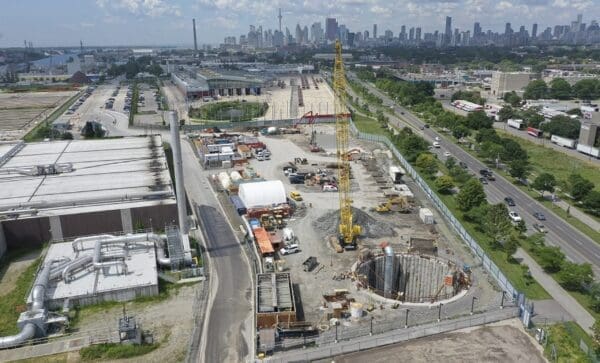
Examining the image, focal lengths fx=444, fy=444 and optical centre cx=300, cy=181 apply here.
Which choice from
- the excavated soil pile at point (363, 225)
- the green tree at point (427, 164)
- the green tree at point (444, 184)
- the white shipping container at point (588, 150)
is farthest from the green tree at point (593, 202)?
the white shipping container at point (588, 150)

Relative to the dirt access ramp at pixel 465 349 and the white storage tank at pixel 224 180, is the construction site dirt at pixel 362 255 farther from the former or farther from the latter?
the white storage tank at pixel 224 180

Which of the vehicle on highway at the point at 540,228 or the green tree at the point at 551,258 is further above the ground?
the green tree at the point at 551,258

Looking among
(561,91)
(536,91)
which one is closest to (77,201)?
(536,91)

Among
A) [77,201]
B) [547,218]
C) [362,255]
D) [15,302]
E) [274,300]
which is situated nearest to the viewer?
[274,300]

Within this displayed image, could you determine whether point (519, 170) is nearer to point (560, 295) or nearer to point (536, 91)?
point (560, 295)

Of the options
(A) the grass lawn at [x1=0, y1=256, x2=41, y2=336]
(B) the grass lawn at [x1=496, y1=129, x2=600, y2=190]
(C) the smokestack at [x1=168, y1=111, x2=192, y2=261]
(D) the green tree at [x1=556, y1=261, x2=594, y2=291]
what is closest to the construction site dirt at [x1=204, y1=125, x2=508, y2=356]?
(D) the green tree at [x1=556, y1=261, x2=594, y2=291]

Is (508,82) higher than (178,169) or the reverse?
higher
